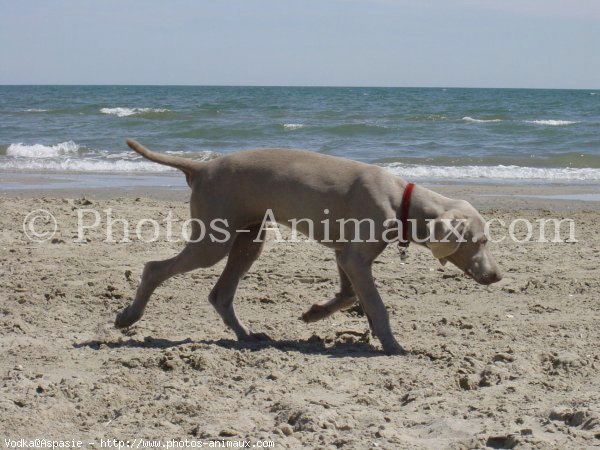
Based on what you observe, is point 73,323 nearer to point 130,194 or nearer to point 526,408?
A: point 526,408

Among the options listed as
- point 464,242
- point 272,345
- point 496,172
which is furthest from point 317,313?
point 496,172

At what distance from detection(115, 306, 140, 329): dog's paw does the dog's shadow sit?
0.16 m

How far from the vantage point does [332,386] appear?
4.71m

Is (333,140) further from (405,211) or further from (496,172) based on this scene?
(405,211)

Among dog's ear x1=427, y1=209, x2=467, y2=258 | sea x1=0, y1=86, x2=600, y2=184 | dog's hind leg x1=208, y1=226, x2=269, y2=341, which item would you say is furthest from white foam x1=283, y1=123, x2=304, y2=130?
dog's ear x1=427, y1=209, x2=467, y2=258

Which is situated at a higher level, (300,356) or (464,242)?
(464,242)

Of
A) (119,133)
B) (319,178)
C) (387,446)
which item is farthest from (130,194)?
(119,133)

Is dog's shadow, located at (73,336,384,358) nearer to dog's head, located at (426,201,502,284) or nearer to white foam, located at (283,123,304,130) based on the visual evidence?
dog's head, located at (426,201,502,284)

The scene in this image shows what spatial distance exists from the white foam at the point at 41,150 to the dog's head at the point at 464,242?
1534 cm

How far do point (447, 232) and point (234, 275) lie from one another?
149cm

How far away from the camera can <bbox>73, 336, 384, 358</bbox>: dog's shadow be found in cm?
546

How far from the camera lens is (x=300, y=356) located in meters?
5.29

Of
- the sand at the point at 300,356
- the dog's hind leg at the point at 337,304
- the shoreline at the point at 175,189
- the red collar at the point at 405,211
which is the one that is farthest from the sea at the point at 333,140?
the red collar at the point at 405,211

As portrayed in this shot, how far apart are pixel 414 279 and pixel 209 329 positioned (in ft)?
6.76
